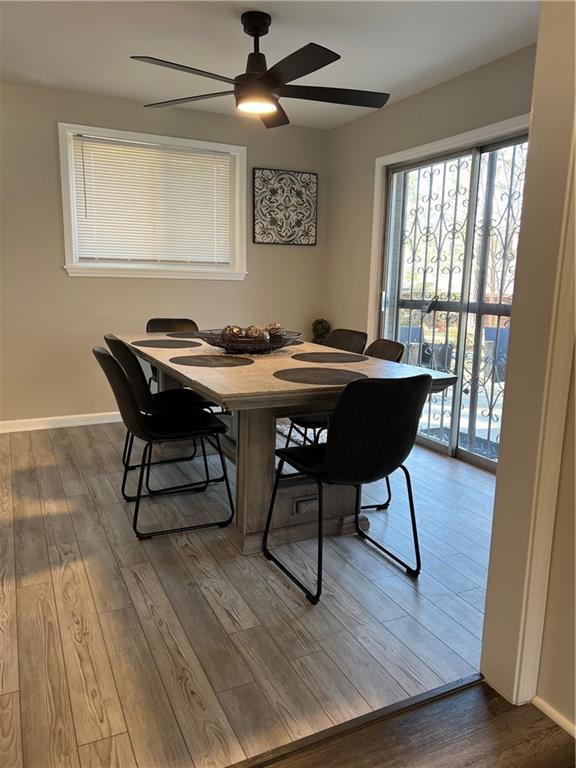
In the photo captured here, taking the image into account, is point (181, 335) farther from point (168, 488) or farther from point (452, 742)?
point (452, 742)

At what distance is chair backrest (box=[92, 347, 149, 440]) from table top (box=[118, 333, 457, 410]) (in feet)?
0.71

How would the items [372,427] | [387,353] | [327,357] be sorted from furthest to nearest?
→ [387,353] < [327,357] < [372,427]

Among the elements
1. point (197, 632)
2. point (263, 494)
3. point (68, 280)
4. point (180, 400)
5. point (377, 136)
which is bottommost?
point (197, 632)

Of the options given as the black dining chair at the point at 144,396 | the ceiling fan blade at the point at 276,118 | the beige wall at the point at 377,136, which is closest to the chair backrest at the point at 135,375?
the black dining chair at the point at 144,396

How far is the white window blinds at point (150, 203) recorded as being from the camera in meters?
4.36

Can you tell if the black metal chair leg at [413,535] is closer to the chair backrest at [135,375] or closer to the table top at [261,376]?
the table top at [261,376]

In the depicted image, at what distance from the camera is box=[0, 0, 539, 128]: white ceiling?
277 centimetres

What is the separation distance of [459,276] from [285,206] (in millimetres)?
1875

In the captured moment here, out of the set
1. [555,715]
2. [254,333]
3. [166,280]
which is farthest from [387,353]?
[166,280]

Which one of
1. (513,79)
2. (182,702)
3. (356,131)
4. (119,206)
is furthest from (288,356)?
(356,131)

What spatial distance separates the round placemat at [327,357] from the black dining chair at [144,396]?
0.60 meters

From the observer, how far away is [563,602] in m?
1.49

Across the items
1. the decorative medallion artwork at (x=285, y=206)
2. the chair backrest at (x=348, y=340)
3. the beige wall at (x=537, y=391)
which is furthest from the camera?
the decorative medallion artwork at (x=285, y=206)

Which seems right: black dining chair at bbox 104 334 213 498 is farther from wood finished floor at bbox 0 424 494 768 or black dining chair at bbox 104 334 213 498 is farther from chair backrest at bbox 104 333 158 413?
wood finished floor at bbox 0 424 494 768
